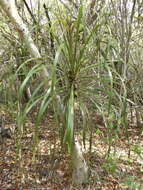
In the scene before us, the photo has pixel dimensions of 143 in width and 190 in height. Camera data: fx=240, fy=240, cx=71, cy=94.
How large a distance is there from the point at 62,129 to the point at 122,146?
1.81 m

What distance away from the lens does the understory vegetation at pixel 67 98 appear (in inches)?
61.9

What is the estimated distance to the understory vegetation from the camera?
61.9 inches

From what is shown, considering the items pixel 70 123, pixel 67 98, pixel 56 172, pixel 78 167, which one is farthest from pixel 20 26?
pixel 56 172

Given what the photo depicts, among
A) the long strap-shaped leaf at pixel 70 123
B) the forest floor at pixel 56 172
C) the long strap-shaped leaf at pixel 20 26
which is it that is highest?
the long strap-shaped leaf at pixel 20 26

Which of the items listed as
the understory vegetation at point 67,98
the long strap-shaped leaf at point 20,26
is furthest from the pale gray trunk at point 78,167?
the long strap-shaped leaf at point 20,26

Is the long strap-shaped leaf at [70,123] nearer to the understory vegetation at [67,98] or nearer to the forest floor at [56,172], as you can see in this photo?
the understory vegetation at [67,98]

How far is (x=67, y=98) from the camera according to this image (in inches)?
66.4

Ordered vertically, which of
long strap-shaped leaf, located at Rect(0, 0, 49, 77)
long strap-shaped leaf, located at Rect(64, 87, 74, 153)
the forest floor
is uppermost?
long strap-shaped leaf, located at Rect(0, 0, 49, 77)

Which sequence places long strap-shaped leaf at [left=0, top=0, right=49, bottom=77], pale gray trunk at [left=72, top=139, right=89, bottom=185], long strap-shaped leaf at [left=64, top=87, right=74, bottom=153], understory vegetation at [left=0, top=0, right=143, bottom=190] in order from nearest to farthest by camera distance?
long strap-shaped leaf at [left=64, top=87, right=74, bottom=153]
understory vegetation at [left=0, top=0, right=143, bottom=190]
long strap-shaped leaf at [left=0, top=0, right=49, bottom=77]
pale gray trunk at [left=72, top=139, right=89, bottom=185]

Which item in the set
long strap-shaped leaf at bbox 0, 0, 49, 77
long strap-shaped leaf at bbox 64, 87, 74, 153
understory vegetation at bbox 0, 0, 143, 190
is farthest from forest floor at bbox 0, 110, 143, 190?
long strap-shaped leaf at bbox 0, 0, 49, 77

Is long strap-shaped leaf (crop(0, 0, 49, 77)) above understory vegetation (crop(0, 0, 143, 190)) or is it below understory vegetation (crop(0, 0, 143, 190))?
above

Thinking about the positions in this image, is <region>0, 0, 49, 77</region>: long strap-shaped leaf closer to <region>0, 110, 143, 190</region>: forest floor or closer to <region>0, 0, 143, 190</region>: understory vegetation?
<region>0, 0, 143, 190</region>: understory vegetation

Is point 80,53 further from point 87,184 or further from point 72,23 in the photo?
point 87,184

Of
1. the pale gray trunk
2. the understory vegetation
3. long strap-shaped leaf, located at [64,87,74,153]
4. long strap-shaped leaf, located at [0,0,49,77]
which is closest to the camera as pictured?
long strap-shaped leaf, located at [64,87,74,153]
